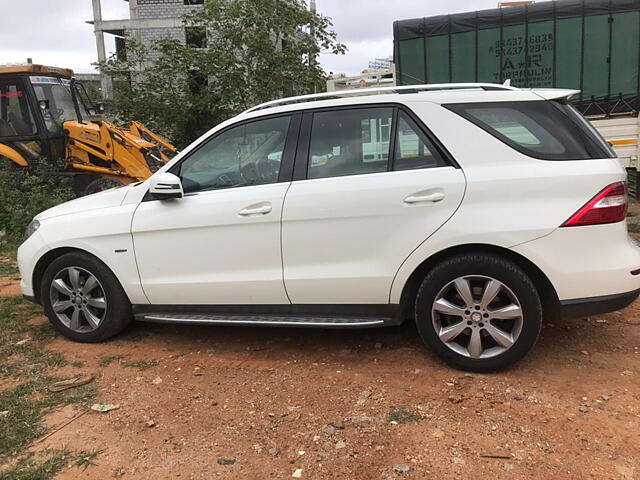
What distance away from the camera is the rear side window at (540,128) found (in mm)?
3271

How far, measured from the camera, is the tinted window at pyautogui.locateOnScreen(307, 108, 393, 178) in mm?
3562

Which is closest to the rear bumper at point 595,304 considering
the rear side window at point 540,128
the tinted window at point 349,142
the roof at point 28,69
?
the rear side window at point 540,128

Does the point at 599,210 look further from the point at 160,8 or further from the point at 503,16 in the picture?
the point at 160,8

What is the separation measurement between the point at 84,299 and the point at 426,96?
295 cm

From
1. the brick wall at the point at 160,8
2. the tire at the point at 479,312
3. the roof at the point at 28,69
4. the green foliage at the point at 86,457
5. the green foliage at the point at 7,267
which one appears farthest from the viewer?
the brick wall at the point at 160,8

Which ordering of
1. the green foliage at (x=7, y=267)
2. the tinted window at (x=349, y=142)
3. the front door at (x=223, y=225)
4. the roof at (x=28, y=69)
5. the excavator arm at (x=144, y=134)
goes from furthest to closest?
the excavator arm at (x=144, y=134), the roof at (x=28, y=69), the green foliage at (x=7, y=267), the front door at (x=223, y=225), the tinted window at (x=349, y=142)

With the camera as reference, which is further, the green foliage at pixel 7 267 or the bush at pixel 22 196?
the bush at pixel 22 196

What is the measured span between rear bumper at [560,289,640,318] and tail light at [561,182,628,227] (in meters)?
0.45

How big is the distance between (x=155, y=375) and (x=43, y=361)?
95cm

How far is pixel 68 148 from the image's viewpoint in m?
10.4

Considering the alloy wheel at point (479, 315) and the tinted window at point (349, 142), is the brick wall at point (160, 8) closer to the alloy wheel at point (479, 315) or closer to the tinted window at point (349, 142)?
the tinted window at point (349, 142)

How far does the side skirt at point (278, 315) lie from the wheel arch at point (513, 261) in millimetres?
230

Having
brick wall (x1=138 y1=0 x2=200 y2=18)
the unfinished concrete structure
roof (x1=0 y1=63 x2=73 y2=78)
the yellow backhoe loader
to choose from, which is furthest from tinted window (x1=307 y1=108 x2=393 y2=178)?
brick wall (x1=138 y1=0 x2=200 y2=18)

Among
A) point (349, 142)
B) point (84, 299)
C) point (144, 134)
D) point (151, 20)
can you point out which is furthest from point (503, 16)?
point (151, 20)
